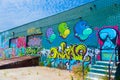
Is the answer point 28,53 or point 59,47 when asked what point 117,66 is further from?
point 28,53

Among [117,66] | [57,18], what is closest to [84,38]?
[57,18]

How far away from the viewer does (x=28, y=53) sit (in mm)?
25953

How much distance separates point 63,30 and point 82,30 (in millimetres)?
2712

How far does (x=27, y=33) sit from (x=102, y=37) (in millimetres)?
12300

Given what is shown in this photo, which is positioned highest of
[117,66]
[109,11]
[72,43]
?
[109,11]

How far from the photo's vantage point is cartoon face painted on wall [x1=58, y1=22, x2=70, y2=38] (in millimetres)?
19755

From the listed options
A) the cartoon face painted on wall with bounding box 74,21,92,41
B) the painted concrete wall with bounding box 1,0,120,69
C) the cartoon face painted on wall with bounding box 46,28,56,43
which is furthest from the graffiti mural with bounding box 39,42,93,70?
the cartoon face painted on wall with bounding box 46,28,56,43

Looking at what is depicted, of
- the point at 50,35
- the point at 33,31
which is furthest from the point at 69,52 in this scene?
the point at 33,31

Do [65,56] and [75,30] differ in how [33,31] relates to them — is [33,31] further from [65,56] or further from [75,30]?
[75,30]

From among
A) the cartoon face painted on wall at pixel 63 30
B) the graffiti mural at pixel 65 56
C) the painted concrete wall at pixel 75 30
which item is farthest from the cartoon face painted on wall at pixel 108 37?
the cartoon face painted on wall at pixel 63 30

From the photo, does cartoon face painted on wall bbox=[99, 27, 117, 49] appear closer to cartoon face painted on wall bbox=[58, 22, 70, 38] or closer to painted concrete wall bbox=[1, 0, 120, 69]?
painted concrete wall bbox=[1, 0, 120, 69]

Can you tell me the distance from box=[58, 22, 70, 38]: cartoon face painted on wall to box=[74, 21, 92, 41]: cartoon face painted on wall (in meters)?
1.14

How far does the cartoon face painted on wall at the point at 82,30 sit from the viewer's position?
17311mm

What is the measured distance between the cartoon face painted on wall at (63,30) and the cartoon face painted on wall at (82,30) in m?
1.14
